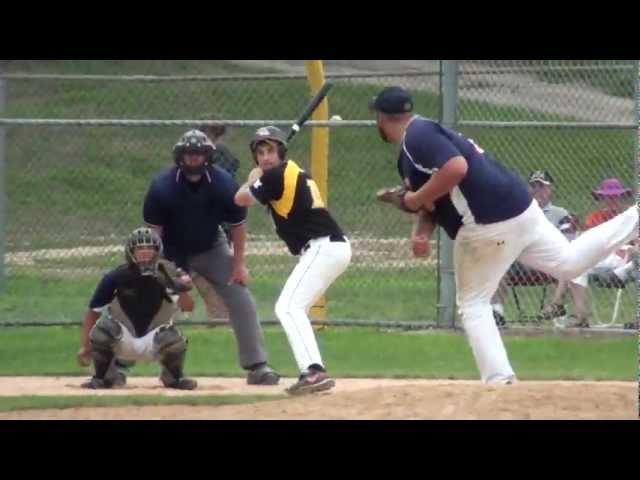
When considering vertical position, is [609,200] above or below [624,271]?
above

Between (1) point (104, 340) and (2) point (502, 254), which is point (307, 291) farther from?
(1) point (104, 340)

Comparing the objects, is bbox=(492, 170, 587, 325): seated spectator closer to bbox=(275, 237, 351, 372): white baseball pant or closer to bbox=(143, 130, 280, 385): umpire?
bbox=(143, 130, 280, 385): umpire

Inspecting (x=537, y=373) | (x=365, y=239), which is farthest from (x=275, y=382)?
(x=365, y=239)

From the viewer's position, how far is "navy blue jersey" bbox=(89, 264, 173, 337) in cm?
1041

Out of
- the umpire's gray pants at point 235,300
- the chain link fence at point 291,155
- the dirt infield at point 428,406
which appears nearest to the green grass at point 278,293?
the chain link fence at point 291,155

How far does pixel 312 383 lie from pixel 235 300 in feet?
5.80

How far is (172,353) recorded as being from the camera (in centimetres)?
1032

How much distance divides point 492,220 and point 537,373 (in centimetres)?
237

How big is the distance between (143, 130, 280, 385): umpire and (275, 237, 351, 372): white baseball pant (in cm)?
112

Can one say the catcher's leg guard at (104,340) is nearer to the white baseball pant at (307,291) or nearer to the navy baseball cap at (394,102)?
the white baseball pant at (307,291)

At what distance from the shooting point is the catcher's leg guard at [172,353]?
10.3m


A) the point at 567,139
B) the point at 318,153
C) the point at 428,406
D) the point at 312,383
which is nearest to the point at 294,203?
the point at 312,383

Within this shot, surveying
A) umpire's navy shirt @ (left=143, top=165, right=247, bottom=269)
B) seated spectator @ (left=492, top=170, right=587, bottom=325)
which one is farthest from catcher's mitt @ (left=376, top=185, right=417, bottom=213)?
seated spectator @ (left=492, top=170, right=587, bottom=325)

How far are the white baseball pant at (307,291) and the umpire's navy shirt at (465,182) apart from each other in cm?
98
